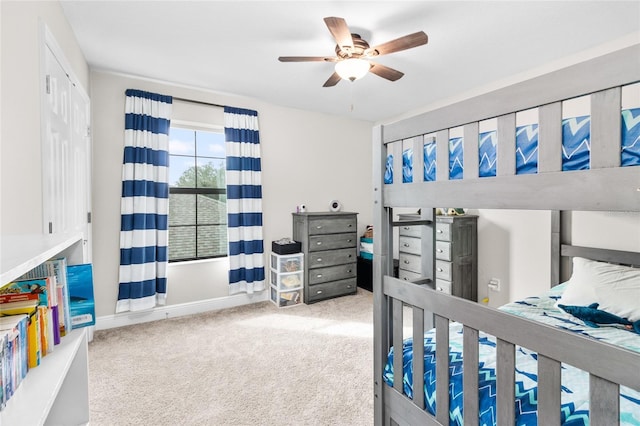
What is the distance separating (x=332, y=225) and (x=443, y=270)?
4.50ft

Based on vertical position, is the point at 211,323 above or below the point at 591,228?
below

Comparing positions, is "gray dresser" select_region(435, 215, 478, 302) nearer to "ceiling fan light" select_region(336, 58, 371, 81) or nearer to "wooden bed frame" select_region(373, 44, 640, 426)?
"ceiling fan light" select_region(336, 58, 371, 81)

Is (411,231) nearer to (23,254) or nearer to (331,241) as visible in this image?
(331,241)

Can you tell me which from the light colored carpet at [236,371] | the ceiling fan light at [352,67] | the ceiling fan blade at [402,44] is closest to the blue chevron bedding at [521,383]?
the light colored carpet at [236,371]

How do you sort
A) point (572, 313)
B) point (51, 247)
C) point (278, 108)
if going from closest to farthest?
point (51, 247) < point (572, 313) < point (278, 108)

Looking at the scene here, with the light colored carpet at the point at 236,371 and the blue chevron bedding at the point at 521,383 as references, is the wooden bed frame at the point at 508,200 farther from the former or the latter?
the light colored carpet at the point at 236,371

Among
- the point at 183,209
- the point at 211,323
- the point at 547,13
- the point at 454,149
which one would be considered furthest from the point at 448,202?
the point at 183,209

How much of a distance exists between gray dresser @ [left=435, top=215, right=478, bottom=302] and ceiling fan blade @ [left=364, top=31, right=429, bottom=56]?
1.83 m

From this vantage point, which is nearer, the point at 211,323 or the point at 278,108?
the point at 211,323

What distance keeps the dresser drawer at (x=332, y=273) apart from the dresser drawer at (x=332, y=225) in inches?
17.7

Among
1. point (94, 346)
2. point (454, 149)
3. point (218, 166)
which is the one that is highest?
point (218, 166)

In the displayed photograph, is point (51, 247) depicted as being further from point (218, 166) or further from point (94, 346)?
point (218, 166)

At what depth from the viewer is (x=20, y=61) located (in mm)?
1342

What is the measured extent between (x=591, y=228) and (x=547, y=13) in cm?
167
